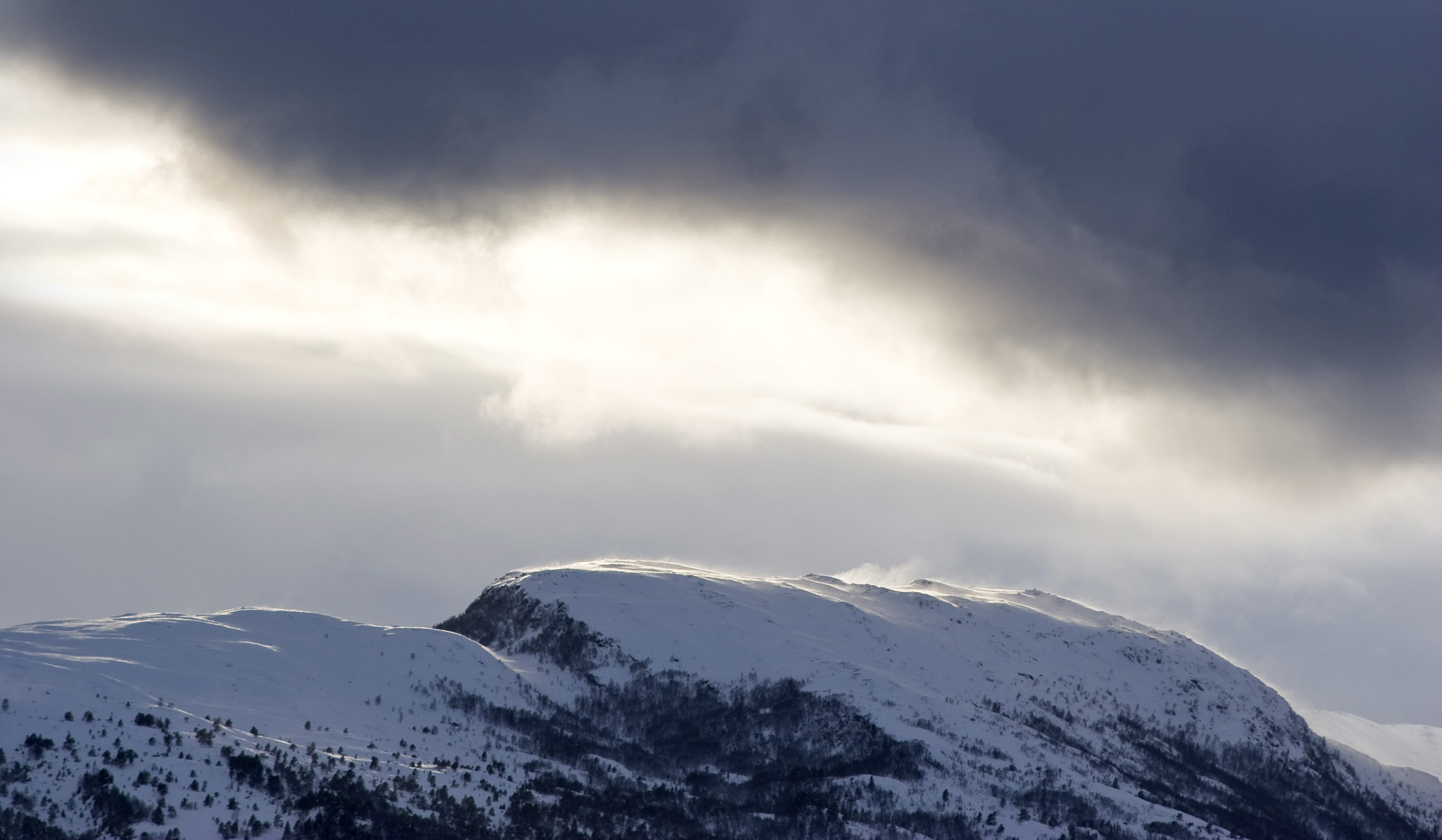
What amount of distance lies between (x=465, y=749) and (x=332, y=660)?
32.1 metres

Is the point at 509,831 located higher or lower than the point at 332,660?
lower

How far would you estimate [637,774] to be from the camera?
7259 inches

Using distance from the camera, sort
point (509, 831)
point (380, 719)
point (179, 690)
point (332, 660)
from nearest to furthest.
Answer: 1. point (509, 831)
2. point (179, 690)
3. point (380, 719)
4. point (332, 660)

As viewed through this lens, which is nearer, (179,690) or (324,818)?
(324,818)

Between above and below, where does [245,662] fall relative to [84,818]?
above

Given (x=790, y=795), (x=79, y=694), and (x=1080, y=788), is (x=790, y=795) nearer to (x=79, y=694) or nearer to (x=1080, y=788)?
(x=1080, y=788)

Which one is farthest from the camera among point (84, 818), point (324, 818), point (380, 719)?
point (380, 719)

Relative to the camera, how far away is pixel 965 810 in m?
181

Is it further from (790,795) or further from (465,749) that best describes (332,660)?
(790,795)

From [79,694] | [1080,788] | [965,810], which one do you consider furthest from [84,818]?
[1080,788]

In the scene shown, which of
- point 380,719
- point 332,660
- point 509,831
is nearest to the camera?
point 509,831

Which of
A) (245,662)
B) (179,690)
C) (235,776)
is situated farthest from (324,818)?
(245,662)

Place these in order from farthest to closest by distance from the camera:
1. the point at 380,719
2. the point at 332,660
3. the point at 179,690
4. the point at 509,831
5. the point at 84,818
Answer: the point at 332,660, the point at 380,719, the point at 179,690, the point at 509,831, the point at 84,818

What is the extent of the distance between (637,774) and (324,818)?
58.3 m
